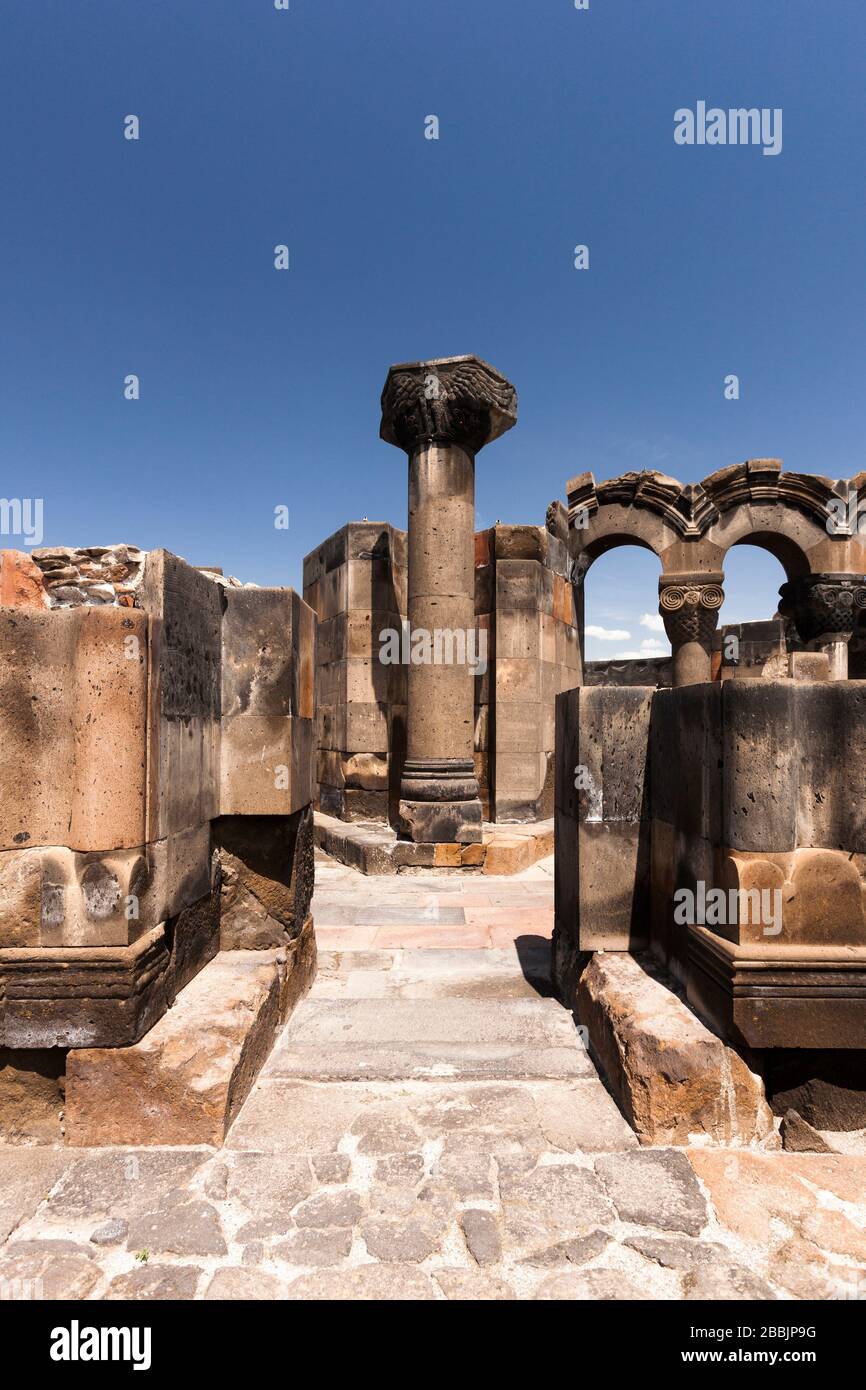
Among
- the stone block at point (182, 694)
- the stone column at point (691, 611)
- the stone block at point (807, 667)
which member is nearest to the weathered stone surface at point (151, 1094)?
the stone block at point (182, 694)

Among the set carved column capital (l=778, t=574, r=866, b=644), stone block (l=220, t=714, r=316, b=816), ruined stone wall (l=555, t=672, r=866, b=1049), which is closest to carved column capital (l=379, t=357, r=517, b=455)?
stone block (l=220, t=714, r=316, b=816)

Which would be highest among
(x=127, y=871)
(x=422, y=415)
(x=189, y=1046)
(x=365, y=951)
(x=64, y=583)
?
(x=422, y=415)

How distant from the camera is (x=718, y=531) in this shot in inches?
413

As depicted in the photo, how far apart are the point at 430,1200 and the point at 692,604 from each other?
971 centimetres

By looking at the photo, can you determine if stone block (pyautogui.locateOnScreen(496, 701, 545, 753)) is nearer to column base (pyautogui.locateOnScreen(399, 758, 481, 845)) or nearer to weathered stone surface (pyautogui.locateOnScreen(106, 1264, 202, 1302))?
column base (pyautogui.locateOnScreen(399, 758, 481, 845))

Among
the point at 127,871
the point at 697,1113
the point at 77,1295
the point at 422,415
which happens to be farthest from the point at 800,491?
the point at 77,1295

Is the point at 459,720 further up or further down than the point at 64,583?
further down

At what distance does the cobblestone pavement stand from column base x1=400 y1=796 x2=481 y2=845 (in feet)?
12.7

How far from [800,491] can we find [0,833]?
440 inches

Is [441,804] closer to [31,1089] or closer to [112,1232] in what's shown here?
[31,1089]

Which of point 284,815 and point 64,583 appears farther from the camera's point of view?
point 284,815

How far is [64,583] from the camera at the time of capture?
259cm

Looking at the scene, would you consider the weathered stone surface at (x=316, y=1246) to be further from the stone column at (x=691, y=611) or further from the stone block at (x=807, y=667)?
the stone column at (x=691, y=611)
